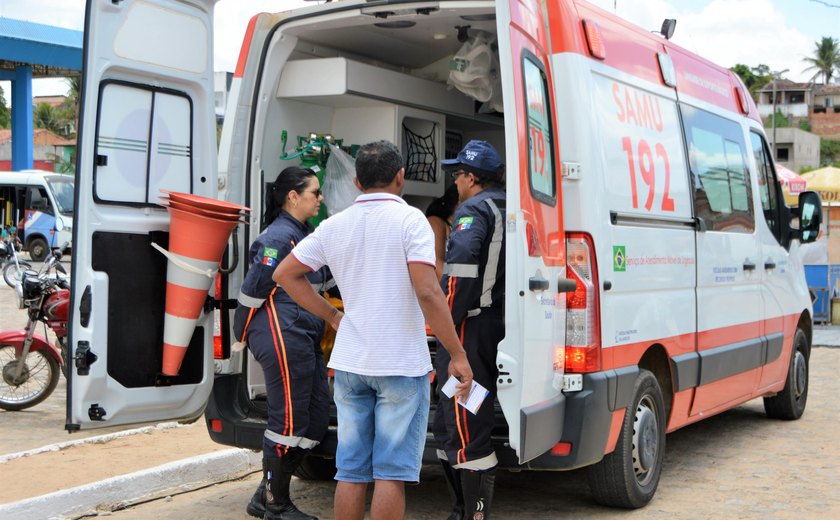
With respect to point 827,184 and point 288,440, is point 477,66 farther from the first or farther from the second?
point 827,184

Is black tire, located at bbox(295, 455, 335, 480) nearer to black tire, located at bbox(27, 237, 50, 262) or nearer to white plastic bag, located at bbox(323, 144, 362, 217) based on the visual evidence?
white plastic bag, located at bbox(323, 144, 362, 217)

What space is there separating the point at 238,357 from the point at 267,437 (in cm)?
56

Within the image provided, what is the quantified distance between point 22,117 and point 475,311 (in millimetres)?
32669

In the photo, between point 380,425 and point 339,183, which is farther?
point 339,183

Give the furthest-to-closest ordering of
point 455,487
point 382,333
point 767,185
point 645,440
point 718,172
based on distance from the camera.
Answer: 1. point 767,185
2. point 718,172
3. point 645,440
4. point 455,487
5. point 382,333

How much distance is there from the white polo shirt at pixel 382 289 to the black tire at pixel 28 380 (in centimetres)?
507

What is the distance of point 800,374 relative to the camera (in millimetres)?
8680

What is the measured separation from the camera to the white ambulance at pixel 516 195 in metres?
4.77

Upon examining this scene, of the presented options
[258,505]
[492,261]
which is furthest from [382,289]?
[258,505]

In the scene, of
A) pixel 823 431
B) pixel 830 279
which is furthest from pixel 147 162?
pixel 830 279

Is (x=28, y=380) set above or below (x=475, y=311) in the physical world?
below

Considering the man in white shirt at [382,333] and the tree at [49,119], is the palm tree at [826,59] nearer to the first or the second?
the tree at [49,119]

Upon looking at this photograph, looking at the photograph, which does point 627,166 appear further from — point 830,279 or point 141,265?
point 830,279

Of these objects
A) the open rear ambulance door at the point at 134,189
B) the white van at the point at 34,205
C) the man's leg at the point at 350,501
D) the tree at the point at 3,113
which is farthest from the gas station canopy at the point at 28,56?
the tree at the point at 3,113
